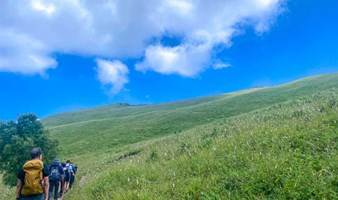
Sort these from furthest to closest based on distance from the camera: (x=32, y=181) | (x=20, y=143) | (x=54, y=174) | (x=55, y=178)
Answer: (x=20, y=143) < (x=54, y=174) < (x=55, y=178) < (x=32, y=181)

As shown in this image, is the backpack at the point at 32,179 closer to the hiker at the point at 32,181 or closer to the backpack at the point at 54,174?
the hiker at the point at 32,181

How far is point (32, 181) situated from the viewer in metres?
12.5

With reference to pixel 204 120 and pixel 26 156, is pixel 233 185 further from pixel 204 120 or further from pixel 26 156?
pixel 204 120

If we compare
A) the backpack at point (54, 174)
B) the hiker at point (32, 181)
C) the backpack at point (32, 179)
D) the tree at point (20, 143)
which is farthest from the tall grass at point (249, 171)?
the tree at point (20, 143)

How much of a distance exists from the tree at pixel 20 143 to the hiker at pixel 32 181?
85.7 feet

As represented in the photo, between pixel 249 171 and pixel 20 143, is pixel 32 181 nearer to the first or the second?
pixel 249 171

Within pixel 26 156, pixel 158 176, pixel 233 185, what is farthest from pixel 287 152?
pixel 26 156

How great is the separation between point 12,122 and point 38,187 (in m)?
30.4

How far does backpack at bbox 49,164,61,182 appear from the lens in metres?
20.0

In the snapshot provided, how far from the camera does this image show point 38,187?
12.5m

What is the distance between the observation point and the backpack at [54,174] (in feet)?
65.6

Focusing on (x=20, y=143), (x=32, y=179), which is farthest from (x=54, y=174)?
(x=20, y=143)

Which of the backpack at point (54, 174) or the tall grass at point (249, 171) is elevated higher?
the backpack at point (54, 174)

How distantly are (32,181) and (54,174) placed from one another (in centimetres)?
788
